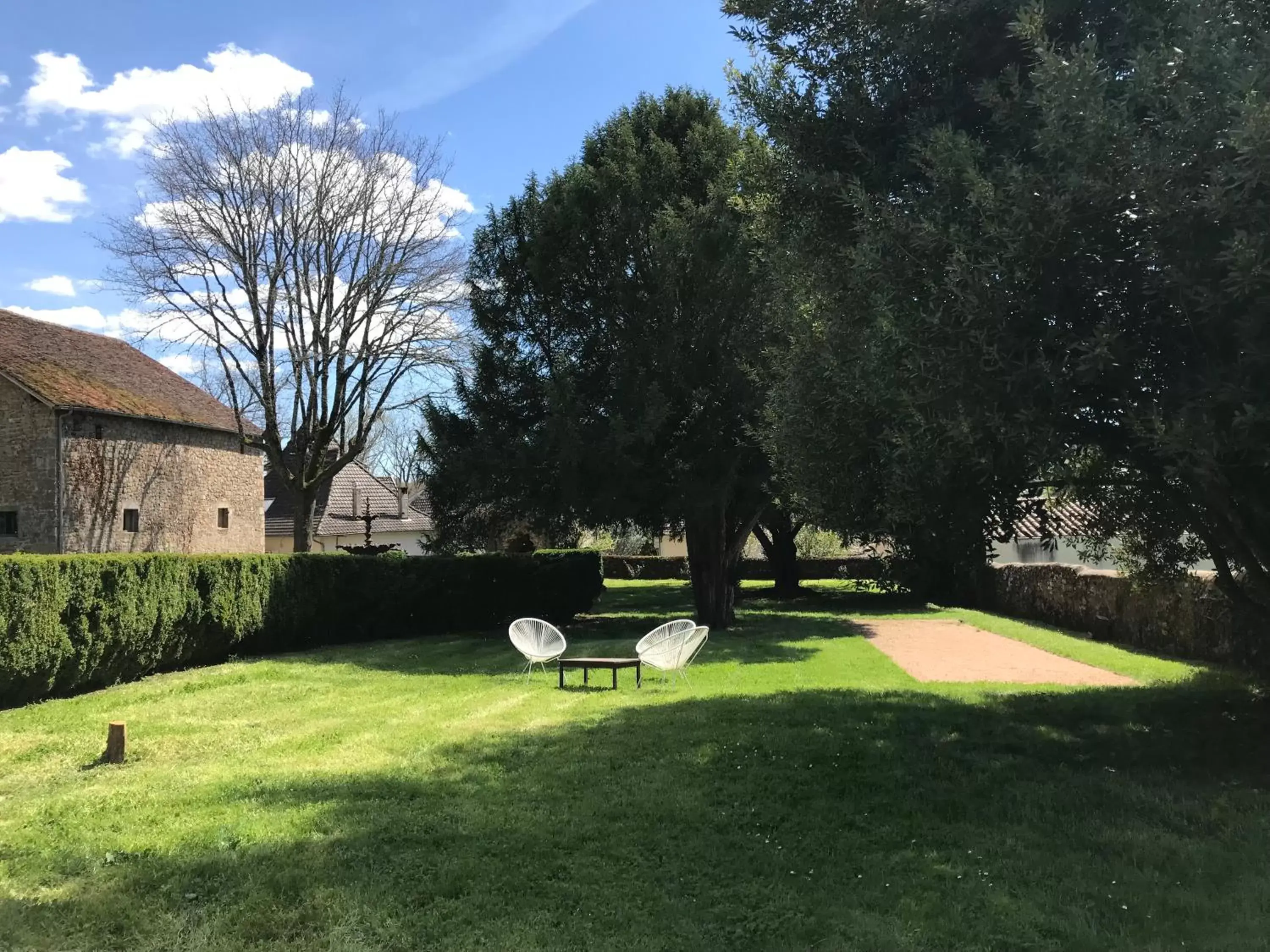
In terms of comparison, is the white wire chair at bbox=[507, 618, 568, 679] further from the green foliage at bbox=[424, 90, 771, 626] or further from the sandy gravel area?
the sandy gravel area

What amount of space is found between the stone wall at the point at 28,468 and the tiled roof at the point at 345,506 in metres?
17.0

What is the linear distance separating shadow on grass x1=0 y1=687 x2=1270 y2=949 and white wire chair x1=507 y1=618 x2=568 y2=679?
4468 mm

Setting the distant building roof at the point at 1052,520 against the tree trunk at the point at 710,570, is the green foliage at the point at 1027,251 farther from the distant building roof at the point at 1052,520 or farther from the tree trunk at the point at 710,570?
the tree trunk at the point at 710,570

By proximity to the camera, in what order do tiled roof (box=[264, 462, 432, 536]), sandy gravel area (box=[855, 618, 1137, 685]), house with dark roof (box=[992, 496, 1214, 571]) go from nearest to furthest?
house with dark roof (box=[992, 496, 1214, 571])
sandy gravel area (box=[855, 618, 1137, 685])
tiled roof (box=[264, 462, 432, 536])

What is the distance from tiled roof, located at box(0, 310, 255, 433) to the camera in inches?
860

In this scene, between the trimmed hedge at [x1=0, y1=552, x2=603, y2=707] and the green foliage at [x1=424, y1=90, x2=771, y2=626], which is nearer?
the trimmed hedge at [x1=0, y1=552, x2=603, y2=707]

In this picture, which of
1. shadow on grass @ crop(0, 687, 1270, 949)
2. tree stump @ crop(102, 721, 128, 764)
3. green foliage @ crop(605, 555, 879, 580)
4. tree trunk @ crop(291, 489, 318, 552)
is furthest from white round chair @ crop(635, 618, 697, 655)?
green foliage @ crop(605, 555, 879, 580)

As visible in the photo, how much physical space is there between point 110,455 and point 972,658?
21.8 m

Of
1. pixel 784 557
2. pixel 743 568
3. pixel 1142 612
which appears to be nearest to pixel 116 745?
pixel 1142 612

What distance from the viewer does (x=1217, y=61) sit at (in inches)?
179

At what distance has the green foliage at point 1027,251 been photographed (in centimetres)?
455

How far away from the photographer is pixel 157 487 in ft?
81.6

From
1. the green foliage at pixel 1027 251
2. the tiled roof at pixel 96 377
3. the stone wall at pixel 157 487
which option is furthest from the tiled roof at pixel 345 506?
the green foliage at pixel 1027 251

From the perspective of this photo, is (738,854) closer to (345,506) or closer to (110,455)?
(110,455)
